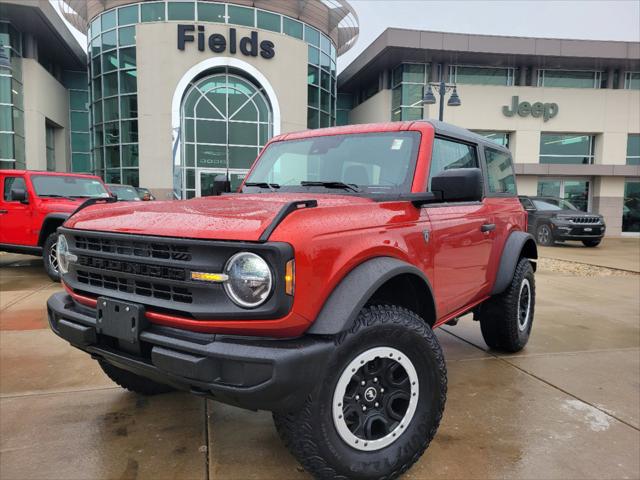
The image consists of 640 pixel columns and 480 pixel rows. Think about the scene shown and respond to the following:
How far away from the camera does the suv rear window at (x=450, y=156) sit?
313cm

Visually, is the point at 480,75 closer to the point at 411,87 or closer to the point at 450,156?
the point at 411,87

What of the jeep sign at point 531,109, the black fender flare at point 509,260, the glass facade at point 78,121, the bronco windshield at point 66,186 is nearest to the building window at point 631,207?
the jeep sign at point 531,109

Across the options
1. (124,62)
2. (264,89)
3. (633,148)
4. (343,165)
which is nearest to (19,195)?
(343,165)

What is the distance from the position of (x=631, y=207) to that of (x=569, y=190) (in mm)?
3218

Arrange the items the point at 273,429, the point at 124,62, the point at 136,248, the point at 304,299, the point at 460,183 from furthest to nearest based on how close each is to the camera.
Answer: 1. the point at 124,62
2. the point at 273,429
3. the point at 460,183
4. the point at 136,248
5. the point at 304,299

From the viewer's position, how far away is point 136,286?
7.48ft

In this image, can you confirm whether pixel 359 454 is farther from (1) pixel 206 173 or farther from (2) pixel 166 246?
(1) pixel 206 173

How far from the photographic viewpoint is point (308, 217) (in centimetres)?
211

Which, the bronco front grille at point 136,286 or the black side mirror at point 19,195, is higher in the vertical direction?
the black side mirror at point 19,195

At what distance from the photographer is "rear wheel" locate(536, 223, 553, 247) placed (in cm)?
1580

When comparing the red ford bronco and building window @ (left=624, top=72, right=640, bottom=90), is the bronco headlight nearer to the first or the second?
the red ford bronco

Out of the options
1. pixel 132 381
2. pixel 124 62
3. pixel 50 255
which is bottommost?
pixel 132 381

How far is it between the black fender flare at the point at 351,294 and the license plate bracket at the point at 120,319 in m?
0.77

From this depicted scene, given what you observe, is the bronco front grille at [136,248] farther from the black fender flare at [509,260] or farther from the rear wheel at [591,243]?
the rear wheel at [591,243]
